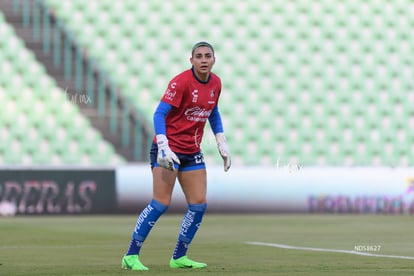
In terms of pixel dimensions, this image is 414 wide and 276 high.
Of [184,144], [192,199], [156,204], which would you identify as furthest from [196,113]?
[156,204]

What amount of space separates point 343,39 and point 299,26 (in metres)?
1.17

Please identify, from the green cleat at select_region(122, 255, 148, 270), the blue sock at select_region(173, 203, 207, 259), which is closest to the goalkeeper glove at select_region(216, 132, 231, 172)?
the blue sock at select_region(173, 203, 207, 259)

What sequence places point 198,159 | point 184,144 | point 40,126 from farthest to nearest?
point 40,126
point 198,159
point 184,144

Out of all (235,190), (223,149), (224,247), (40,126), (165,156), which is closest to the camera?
(165,156)

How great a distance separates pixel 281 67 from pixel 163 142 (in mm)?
16941

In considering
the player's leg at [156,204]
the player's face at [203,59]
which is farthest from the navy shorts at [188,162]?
the player's face at [203,59]

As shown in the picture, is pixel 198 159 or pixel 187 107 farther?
pixel 198 159

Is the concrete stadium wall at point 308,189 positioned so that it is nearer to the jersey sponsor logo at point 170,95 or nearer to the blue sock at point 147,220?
the blue sock at point 147,220

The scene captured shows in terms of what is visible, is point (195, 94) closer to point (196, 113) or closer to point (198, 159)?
point (196, 113)

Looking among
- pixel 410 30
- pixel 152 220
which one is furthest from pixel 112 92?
pixel 152 220

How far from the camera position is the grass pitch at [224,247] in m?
7.79

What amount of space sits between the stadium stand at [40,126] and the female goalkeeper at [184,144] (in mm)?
14104

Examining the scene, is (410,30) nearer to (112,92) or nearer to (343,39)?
(343,39)

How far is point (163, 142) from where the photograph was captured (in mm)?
7797
